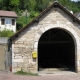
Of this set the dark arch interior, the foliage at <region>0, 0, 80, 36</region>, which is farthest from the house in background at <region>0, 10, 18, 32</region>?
the dark arch interior

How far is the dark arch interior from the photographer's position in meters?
19.6

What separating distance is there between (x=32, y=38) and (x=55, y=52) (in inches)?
301

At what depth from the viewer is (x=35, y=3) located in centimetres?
7569

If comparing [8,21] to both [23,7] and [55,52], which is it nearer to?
[23,7]

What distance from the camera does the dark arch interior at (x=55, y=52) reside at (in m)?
19.6

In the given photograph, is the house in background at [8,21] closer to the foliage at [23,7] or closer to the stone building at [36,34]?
the foliage at [23,7]

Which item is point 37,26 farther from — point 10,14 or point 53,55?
point 10,14

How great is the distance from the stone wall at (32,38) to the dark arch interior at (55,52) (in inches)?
114

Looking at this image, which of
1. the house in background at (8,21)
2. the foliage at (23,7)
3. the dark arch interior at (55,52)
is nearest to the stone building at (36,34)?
the dark arch interior at (55,52)

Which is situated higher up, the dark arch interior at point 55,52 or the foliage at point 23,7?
the foliage at point 23,7

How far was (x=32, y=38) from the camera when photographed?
15.5 metres

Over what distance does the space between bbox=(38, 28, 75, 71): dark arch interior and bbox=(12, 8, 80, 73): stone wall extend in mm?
2885

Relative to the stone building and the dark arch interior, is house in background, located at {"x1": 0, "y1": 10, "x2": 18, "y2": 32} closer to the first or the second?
the dark arch interior

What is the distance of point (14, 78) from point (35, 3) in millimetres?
64225
